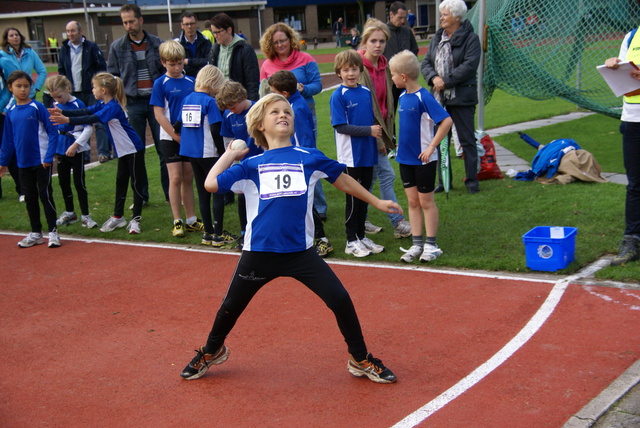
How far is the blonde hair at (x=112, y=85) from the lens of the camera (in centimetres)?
891

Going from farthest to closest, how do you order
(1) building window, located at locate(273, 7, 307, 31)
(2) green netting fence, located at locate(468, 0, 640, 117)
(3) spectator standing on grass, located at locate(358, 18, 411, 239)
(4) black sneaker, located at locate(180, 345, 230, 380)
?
(1) building window, located at locate(273, 7, 307, 31) < (2) green netting fence, located at locate(468, 0, 640, 117) < (3) spectator standing on grass, located at locate(358, 18, 411, 239) < (4) black sneaker, located at locate(180, 345, 230, 380)

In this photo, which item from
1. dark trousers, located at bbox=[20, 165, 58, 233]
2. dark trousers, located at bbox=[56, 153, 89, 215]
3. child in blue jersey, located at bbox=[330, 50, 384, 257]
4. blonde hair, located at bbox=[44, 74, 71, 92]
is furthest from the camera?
dark trousers, located at bbox=[56, 153, 89, 215]

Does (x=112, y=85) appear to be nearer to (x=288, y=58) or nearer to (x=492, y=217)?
(x=288, y=58)

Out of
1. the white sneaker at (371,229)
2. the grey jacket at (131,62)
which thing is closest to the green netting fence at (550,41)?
the white sneaker at (371,229)

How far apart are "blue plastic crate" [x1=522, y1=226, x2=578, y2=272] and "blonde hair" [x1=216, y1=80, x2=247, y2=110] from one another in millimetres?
3237

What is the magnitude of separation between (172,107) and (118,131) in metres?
0.82

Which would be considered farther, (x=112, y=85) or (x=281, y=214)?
(x=112, y=85)

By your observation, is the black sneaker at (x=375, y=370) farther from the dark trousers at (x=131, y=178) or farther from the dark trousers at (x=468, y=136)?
the dark trousers at (x=468, y=136)

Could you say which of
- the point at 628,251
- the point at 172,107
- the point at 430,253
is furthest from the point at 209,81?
the point at 628,251

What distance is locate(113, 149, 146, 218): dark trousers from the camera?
30.0 feet

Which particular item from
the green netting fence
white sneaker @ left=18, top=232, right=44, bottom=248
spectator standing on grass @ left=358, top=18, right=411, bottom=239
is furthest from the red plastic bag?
white sneaker @ left=18, top=232, right=44, bottom=248

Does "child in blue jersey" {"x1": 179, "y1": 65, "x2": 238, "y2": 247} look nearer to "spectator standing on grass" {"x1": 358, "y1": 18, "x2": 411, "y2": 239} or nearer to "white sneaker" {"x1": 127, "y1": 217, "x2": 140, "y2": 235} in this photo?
"white sneaker" {"x1": 127, "y1": 217, "x2": 140, "y2": 235}

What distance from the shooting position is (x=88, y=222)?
9.52 meters

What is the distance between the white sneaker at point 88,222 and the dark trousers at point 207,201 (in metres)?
1.96
